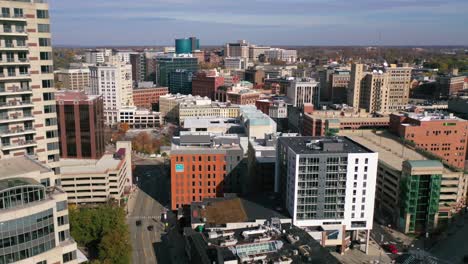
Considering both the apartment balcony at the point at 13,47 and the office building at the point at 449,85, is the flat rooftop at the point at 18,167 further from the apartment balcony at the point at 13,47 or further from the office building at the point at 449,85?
the office building at the point at 449,85

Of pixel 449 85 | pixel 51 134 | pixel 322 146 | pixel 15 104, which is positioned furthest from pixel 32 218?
pixel 449 85

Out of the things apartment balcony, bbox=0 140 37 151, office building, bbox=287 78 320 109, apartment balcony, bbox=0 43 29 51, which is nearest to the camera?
apartment balcony, bbox=0 43 29 51

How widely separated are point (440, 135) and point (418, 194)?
33.4 meters

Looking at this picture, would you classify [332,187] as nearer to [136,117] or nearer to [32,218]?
[32,218]

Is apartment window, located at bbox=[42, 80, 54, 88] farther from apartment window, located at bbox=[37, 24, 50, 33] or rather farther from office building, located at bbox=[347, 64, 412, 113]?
office building, located at bbox=[347, 64, 412, 113]

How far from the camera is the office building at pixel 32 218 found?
100.0 feet

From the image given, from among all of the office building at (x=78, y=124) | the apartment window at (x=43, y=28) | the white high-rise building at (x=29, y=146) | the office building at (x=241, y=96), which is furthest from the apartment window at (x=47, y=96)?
the office building at (x=241, y=96)

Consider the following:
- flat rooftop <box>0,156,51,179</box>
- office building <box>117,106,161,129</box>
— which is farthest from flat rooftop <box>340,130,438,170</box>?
office building <box>117,106,161,129</box>

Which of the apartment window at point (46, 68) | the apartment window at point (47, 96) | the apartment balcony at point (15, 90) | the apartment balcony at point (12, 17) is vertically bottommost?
the apartment window at point (47, 96)

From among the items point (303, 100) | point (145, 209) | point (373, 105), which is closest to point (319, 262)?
point (145, 209)

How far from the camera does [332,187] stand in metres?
62.4

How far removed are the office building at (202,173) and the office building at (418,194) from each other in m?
27.8

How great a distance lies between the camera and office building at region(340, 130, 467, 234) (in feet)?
232

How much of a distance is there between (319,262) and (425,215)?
33934mm
